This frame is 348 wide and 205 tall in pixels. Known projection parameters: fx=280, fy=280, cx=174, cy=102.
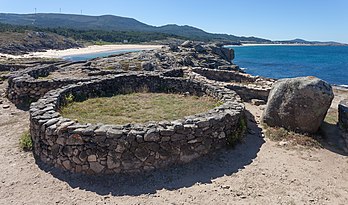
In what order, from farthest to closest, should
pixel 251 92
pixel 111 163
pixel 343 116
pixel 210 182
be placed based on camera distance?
pixel 251 92, pixel 343 116, pixel 111 163, pixel 210 182

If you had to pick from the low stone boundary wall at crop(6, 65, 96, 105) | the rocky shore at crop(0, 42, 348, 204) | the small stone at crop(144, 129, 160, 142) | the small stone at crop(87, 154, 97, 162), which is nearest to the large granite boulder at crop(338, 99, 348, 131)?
the rocky shore at crop(0, 42, 348, 204)

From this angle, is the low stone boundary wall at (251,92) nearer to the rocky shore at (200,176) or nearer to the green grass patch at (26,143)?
the rocky shore at (200,176)

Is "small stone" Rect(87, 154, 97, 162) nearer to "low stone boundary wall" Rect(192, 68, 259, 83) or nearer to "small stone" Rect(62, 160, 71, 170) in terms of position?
"small stone" Rect(62, 160, 71, 170)

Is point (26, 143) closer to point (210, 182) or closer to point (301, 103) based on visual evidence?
point (210, 182)

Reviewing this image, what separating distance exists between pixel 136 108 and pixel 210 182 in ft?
16.4

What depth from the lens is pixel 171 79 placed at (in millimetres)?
14539

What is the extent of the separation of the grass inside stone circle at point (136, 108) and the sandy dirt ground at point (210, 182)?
2312mm

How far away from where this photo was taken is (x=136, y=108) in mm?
10875

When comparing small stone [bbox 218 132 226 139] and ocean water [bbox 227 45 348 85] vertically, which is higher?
small stone [bbox 218 132 226 139]

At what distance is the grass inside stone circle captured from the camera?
950 cm

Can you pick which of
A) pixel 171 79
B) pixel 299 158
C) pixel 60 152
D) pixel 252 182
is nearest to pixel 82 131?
pixel 60 152

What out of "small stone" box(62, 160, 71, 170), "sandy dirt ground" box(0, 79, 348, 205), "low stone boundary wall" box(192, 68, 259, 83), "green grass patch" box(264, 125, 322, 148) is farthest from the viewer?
"low stone boundary wall" box(192, 68, 259, 83)

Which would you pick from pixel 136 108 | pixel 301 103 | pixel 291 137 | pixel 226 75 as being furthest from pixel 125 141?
pixel 226 75

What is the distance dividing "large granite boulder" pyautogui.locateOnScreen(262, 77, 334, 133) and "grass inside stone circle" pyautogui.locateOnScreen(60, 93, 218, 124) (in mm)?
2495
